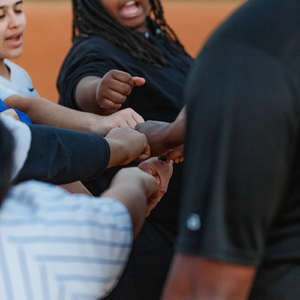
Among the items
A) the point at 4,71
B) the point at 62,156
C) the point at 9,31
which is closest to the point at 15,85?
the point at 4,71

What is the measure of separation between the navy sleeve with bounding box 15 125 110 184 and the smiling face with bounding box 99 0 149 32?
1.03m

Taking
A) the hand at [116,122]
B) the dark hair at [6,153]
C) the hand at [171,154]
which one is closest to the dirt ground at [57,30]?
the hand at [116,122]

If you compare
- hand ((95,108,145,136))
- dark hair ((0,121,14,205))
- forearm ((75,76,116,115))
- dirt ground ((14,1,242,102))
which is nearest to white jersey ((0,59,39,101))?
forearm ((75,76,116,115))

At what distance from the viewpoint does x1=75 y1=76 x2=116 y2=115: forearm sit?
1.58m

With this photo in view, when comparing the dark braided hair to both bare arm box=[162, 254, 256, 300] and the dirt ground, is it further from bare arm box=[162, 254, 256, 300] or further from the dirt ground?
the dirt ground

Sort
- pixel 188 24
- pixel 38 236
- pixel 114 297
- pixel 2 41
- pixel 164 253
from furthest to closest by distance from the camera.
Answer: pixel 188 24 → pixel 2 41 → pixel 164 253 → pixel 114 297 → pixel 38 236

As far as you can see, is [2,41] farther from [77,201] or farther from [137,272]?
[77,201]

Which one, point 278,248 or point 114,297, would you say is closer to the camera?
point 278,248

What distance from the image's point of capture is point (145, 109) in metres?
1.77

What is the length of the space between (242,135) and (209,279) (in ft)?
0.72

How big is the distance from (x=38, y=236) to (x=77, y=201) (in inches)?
4.2

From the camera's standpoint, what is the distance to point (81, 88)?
5.43 feet

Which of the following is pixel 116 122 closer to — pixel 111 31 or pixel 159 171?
pixel 159 171

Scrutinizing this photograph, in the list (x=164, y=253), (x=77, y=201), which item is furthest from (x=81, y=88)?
(x=77, y=201)
